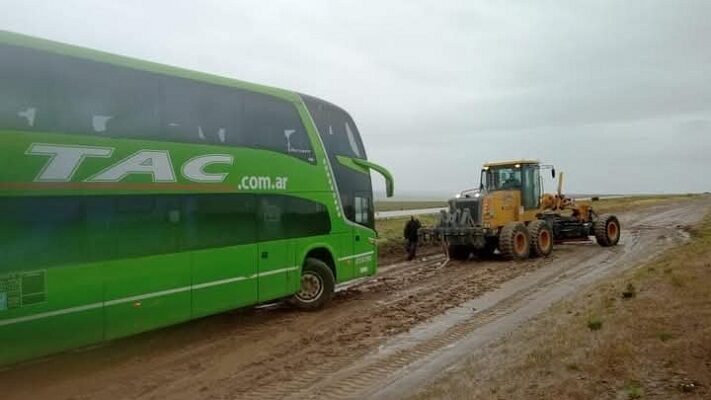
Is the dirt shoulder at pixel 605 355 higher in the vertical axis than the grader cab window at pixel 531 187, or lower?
lower

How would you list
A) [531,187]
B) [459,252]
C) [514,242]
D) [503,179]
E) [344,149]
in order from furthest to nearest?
[531,187] → [503,179] → [459,252] → [514,242] → [344,149]

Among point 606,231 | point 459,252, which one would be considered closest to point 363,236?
point 459,252

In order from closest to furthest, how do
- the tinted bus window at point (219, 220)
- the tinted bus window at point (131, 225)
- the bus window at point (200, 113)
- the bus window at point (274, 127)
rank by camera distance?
the tinted bus window at point (131, 225) < the bus window at point (200, 113) < the tinted bus window at point (219, 220) < the bus window at point (274, 127)

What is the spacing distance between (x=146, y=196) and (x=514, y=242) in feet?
42.3

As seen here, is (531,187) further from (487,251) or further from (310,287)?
(310,287)

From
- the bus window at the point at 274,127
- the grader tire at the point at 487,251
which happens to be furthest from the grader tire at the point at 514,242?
the bus window at the point at 274,127

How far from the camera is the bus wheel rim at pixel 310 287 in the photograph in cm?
1127

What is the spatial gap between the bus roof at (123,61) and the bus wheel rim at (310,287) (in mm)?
3354

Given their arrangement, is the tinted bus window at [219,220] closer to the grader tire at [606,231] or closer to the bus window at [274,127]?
the bus window at [274,127]

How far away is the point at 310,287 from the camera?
1139 centimetres

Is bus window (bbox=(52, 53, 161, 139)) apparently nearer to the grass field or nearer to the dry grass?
the dry grass

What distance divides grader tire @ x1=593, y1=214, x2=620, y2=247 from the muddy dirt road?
867cm

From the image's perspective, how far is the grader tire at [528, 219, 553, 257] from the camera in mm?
19203

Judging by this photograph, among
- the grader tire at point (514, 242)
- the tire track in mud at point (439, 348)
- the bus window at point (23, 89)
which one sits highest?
the bus window at point (23, 89)
